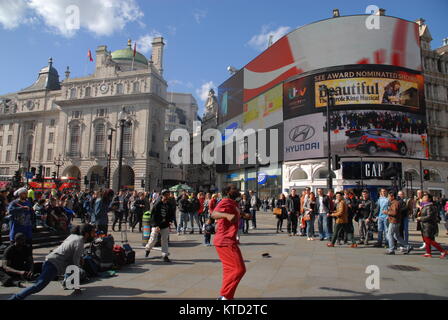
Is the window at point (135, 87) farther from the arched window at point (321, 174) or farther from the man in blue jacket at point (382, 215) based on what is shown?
the man in blue jacket at point (382, 215)

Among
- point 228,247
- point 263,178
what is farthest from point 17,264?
point 263,178

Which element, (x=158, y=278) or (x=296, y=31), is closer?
(x=158, y=278)

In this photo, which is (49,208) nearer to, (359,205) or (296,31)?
(359,205)

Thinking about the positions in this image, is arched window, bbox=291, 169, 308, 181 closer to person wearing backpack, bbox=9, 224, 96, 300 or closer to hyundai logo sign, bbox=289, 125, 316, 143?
hyundai logo sign, bbox=289, 125, 316, 143

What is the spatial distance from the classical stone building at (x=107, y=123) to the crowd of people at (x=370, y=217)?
41.8 metres

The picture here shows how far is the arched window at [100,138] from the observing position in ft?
182

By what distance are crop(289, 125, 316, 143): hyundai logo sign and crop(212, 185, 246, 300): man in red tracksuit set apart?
110 ft

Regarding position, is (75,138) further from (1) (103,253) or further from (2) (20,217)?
(1) (103,253)

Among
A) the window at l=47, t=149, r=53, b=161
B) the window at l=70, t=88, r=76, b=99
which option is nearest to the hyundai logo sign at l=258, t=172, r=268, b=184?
the window at l=70, t=88, r=76, b=99

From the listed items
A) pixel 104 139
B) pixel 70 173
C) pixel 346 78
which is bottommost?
pixel 70 173

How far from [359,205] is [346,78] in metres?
28.2

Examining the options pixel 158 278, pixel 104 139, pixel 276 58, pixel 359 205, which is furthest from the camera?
pixel 104 139
